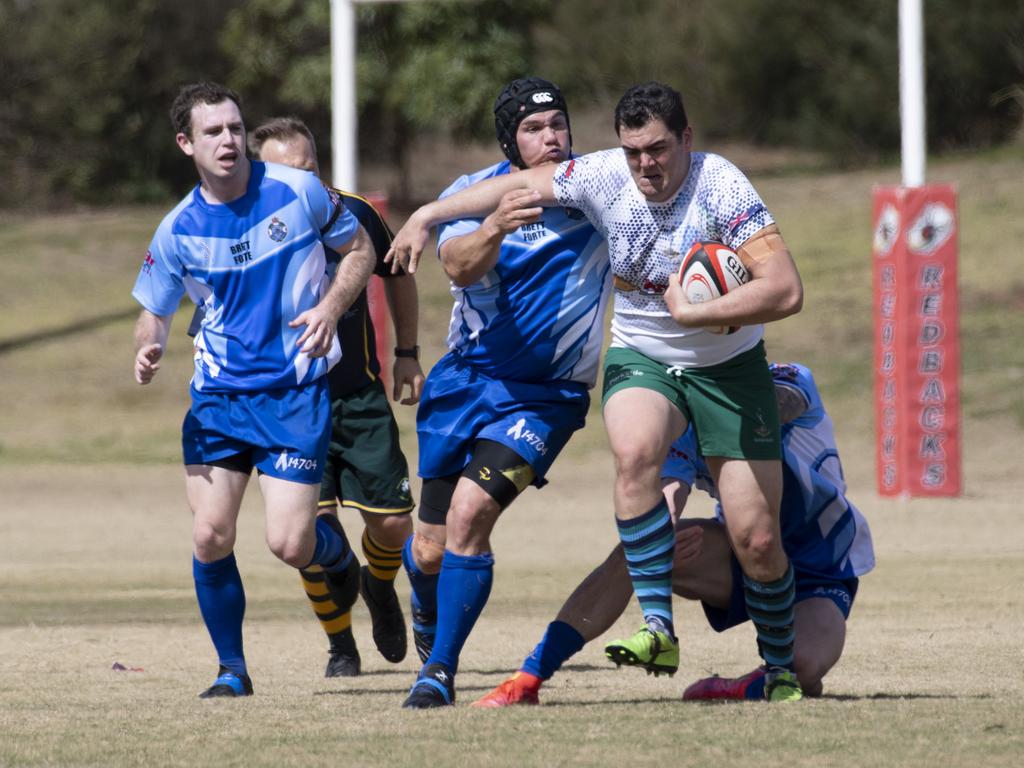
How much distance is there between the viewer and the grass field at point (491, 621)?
5.17 m

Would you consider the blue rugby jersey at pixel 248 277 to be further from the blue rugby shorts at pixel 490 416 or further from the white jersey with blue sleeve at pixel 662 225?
the white jersey with blue sleeve at pixel 662 225

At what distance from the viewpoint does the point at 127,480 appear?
56.4ft

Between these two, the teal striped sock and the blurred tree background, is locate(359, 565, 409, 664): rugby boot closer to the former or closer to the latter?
the teal striped sock

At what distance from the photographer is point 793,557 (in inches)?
264

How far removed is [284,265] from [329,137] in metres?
30.7

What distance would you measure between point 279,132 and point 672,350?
2533 millimetres

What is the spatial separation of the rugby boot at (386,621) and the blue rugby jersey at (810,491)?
64.3 inches

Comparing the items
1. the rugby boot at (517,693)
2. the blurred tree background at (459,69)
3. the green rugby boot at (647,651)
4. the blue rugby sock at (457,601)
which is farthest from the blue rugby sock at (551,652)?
the blurred tree background at (459,69)

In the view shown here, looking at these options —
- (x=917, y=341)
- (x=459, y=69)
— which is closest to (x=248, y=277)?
(x=917, y=341)

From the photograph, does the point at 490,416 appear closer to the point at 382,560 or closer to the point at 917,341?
the point at 382,560

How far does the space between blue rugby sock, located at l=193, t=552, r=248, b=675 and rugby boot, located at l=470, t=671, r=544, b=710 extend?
3.62 ft

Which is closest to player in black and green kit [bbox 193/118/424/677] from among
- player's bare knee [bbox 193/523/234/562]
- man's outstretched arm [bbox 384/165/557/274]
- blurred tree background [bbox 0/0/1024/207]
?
player's bare knee [bbox 193/523/234/562]

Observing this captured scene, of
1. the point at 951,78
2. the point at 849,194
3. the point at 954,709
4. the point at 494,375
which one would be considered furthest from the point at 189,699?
the point at 951,78

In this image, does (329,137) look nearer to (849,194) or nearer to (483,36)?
(483,36)
